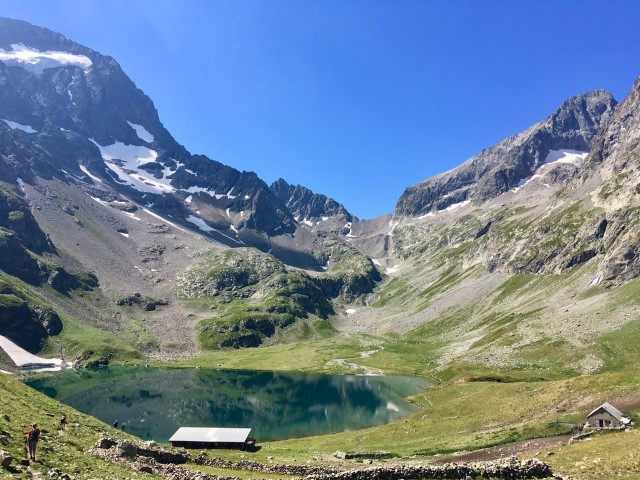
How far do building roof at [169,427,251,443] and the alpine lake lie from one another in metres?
20.2

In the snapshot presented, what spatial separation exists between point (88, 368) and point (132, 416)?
100101mm

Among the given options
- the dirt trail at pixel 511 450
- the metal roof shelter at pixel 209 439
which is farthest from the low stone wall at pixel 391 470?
the metal roof shelter at pixel 209 439

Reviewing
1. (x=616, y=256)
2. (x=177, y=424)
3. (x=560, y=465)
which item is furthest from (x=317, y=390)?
(x=616, y=256)

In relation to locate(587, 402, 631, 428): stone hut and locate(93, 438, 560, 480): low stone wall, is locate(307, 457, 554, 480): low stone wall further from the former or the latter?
locate(587, 402, 631, 428): stone hut

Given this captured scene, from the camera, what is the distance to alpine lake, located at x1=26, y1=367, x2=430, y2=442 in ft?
323

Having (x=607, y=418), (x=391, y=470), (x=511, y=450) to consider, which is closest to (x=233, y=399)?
(x=511, y=450)

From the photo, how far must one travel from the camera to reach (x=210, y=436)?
211ft

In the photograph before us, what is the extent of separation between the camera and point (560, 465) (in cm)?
3572

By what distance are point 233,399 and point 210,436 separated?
7237 centimetres

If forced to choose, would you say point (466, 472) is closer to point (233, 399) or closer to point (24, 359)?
point (233, 399)

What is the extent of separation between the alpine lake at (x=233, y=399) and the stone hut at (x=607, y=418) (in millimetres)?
50211

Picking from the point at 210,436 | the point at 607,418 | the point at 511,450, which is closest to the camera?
the point at 607,418

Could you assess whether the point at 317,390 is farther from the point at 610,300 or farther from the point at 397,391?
the point at 610,300

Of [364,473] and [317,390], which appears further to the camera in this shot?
[317,390]
